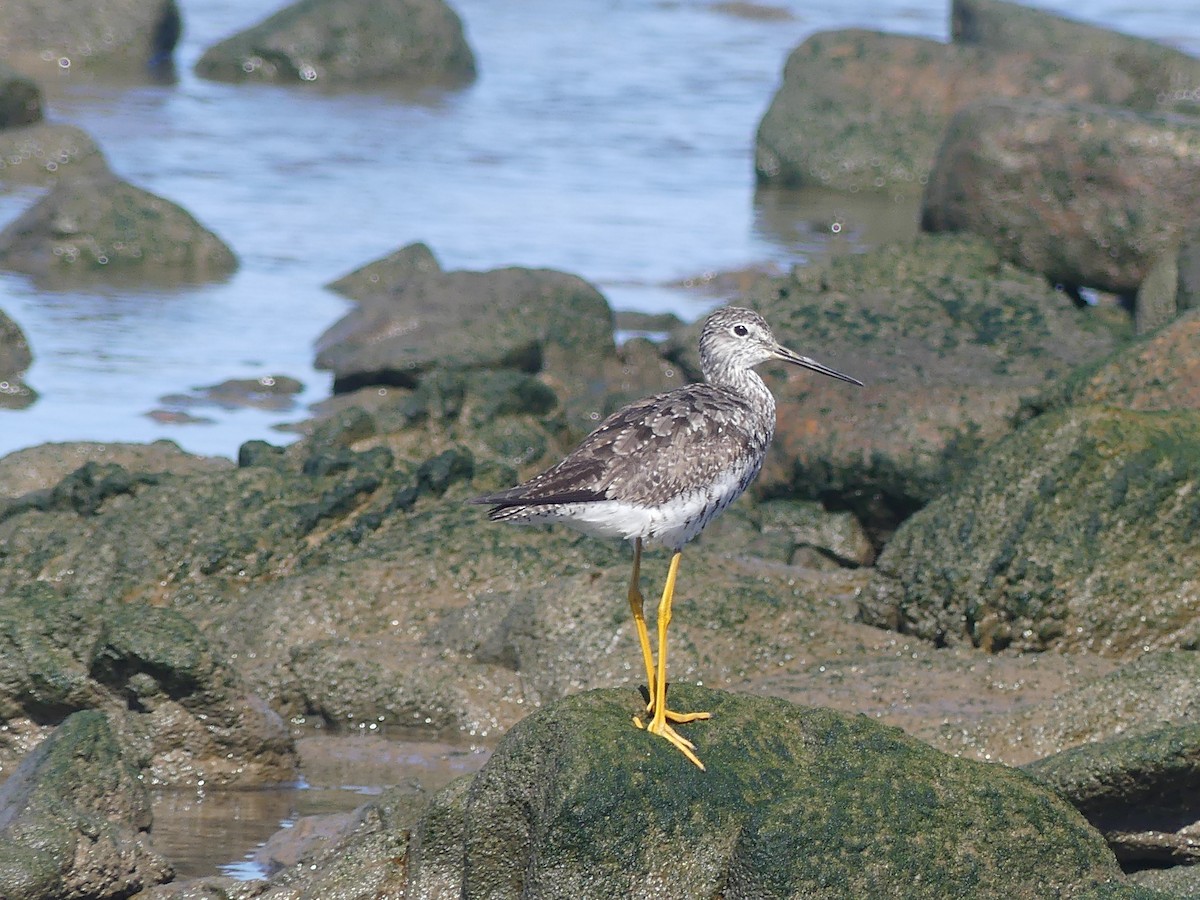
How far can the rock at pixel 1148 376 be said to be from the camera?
29.1 feet

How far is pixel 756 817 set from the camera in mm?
5484

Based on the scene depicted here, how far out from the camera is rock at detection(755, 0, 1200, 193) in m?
18.2

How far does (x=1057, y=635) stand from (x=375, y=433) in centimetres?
430

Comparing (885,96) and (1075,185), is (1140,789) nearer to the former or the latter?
(1075,185)

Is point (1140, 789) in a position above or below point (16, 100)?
above

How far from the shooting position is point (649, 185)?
721 inches

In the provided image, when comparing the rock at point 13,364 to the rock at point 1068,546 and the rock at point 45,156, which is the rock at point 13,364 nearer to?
the rock at point 45,156

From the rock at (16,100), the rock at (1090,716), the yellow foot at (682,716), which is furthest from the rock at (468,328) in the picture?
the rock at (16,100)

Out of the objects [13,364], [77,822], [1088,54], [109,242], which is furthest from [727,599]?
[1088,54]

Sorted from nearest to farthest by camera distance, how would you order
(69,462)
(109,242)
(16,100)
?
(69,462) → (109,242) → (16,100)

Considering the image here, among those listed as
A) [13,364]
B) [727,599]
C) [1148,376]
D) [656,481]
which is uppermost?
[656,481]

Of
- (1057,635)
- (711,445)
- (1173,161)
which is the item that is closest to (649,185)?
(1173,161)

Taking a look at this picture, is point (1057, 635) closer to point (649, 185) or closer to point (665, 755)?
point (665, 755)

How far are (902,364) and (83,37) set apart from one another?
1535 cm
